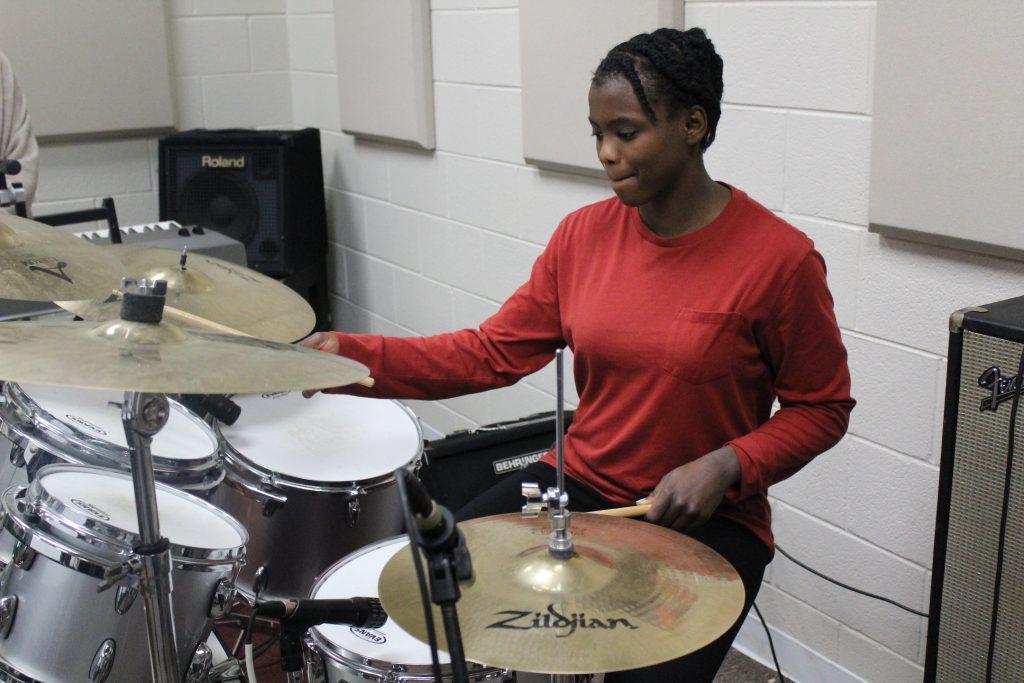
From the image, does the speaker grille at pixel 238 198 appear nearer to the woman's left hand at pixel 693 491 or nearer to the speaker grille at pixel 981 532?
the woman's left hand at pixel 693 491

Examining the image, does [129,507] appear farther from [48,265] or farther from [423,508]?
[423,508]

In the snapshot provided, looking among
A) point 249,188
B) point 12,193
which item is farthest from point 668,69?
point 249,188

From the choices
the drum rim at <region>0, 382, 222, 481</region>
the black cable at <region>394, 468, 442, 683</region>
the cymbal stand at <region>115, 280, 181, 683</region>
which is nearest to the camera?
the black cable at <region>394, 468, 442, 683</region>

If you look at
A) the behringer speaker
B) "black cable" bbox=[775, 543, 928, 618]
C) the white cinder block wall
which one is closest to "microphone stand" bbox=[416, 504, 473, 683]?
the white cinder block wall

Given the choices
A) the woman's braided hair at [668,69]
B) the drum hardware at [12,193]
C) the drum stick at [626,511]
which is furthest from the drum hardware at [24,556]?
the drum hardware at [12,193]

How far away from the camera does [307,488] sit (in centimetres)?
210

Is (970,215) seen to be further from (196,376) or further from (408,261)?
(408,261)

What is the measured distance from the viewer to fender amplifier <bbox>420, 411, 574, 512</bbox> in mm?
2422

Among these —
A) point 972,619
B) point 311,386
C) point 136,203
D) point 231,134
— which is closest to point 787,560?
point 972,619

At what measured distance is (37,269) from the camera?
1721 mm

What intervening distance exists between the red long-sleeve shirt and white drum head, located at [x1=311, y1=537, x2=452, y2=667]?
10.8 inches

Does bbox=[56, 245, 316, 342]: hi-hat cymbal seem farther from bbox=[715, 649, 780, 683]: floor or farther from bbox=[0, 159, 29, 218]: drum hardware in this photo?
bbox=[715, 649, 780, 683]: floor

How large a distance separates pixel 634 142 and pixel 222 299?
2.28 ft

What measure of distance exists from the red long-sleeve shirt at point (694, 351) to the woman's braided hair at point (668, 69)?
0.55 ft
